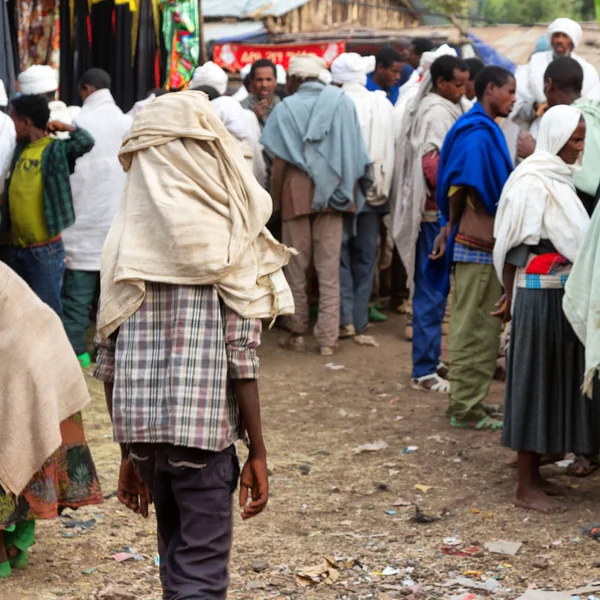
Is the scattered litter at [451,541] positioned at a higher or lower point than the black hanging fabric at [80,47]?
lower

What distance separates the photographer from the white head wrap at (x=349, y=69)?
941cm

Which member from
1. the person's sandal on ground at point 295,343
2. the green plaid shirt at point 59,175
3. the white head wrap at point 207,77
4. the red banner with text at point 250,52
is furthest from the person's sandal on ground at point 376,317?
the red banner with text at point 250,52

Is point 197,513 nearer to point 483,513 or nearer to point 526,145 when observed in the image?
point 483,513

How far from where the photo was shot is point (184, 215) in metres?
3.07

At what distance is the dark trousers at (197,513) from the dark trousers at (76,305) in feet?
17.5

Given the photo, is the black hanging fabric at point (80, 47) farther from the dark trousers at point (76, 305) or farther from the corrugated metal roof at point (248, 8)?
the corrugated metal roof at point (248, 8)

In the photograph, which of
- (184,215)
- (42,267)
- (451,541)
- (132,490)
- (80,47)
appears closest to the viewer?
(184,215)

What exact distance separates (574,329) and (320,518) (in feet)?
5.13

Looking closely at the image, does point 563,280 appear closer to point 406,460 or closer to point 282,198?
point 406,460

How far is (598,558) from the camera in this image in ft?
15.5

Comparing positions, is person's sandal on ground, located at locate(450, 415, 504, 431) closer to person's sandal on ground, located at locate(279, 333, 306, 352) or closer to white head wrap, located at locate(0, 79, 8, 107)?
person's sandal on ground, located at locate(279, 333, 306, 352)

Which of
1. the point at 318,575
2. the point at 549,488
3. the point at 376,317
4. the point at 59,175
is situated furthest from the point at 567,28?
the point at 318,575

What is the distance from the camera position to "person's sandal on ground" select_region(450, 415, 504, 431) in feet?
22.5

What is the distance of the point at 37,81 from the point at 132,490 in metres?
5.37
